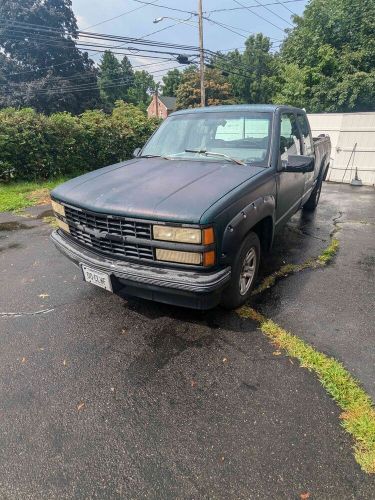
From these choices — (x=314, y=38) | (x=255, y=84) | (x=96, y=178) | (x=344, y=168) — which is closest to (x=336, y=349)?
(x=96, y=178)

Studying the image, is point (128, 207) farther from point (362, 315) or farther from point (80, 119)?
point (80, 119)

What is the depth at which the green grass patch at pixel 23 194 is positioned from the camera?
7534 mm

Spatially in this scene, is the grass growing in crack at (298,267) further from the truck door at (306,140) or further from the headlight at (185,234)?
the headlight at (185,234)

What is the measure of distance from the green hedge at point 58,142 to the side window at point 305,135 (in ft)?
24.4

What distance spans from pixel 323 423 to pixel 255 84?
5506 cm

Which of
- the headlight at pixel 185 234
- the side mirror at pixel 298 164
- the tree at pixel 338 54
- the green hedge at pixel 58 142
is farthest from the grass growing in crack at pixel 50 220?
the tree at pixel 338 54

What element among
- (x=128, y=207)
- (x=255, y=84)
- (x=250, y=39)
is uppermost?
(x=250, y=39)

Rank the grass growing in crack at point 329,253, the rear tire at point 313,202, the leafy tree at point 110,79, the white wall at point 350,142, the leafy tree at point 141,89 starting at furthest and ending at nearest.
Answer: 1. the leafy tree at point 141,89
2. the leafy tree at point 110,79
3. the white wall at point 350,142
4. the rear tire at point 313,202
5. the grass growing in crack at point 329,253

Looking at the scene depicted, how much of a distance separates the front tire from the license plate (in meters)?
1.01

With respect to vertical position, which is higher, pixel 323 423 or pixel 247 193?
pixel 247 193

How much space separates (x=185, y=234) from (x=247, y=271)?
110 cm

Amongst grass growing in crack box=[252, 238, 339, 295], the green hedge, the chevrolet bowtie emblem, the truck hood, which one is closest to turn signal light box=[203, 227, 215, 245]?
the truck hood

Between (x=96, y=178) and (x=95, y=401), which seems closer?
(x=95, y=401)

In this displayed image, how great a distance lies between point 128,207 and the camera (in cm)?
241
